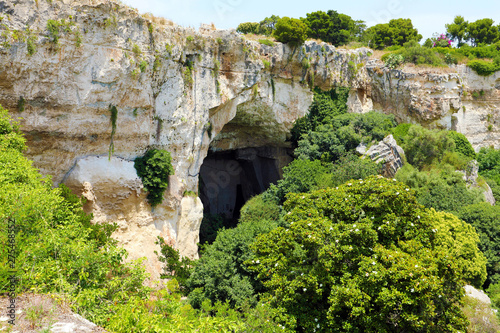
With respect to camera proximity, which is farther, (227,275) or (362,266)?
(227,275)

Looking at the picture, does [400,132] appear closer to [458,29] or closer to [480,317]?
[480,317]

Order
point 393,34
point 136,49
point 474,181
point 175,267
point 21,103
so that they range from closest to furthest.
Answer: point 21,103, point 175,267, point 136,49, point 474,181, point 393,34

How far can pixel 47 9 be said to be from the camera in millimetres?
14906

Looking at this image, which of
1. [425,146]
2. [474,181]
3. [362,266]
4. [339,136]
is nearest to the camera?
[362,266]

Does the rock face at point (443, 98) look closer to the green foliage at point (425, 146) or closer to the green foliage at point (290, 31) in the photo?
the green foliage at point (425, 146)

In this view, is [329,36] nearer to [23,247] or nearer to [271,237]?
[271,237]

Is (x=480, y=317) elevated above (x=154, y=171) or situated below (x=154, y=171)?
below

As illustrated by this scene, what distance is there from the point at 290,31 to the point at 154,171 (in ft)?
39.1

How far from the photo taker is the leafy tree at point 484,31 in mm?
41906

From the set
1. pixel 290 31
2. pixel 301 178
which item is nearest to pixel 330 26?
pixel 290 31

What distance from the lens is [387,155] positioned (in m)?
24.5

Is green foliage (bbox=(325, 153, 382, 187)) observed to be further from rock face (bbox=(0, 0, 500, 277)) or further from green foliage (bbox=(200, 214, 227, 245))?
green foliage (bbox=(200, 214, 227, 245))

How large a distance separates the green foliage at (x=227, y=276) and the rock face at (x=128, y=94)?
323cm

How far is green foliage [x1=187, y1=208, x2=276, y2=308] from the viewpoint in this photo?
14.6 m
